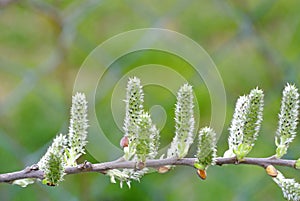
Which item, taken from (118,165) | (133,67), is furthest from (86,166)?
(133,67)

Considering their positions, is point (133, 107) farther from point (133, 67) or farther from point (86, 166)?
point (133, 67)

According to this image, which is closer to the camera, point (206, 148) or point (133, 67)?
point (206, 148)

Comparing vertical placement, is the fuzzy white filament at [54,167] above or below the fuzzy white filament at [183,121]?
below

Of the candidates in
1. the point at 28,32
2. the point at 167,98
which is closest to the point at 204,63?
the point at 167,98

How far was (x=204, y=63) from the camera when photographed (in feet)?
4.39

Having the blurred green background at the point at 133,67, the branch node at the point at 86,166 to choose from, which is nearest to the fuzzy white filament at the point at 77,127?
Answer: the branch node at the point at 86,166

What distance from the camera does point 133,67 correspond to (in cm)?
151

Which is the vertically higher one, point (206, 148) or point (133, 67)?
point (133, 67)

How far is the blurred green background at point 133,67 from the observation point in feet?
4.23

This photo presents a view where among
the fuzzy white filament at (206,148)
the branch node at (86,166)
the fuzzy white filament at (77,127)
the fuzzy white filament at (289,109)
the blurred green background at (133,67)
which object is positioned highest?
the blurred green background at (133,67)

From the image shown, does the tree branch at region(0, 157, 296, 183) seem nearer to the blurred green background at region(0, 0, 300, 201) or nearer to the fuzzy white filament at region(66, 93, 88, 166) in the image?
the fuzzy white filament at region(66, 93, 88, 166)

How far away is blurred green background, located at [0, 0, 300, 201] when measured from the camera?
4.23ft

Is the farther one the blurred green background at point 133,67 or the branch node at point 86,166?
the blurred green background at point 133,67

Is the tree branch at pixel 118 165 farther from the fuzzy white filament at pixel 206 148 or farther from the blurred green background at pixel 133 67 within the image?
the blurred green background at pixel 133 67
